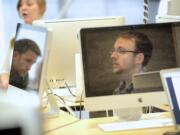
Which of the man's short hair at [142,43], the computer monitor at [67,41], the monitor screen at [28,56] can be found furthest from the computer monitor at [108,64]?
the computer monitor at [67,41]

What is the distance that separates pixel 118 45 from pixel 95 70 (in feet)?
0.50

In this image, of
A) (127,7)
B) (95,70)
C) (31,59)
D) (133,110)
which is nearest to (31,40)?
(31,59)

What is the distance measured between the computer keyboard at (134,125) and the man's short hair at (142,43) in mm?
265

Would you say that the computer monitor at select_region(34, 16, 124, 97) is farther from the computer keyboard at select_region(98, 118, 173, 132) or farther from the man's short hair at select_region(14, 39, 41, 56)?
the computer keyboard at select_region(98, 118, 173, 132)

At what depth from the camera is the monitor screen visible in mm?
1449

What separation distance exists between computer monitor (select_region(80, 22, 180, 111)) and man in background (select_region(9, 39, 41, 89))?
0.72 feet

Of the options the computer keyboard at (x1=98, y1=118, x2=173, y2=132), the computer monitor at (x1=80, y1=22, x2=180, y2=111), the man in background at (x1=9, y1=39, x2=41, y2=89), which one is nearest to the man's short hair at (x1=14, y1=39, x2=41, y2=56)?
the man in background at (x1=9, y1=39, x2=41, y2=89)

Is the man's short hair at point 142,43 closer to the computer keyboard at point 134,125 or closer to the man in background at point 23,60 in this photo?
the computer keyboard at point 134,125

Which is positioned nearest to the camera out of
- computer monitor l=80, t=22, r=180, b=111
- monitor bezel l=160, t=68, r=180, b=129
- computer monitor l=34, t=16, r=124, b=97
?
monitor bezel l=160, t=68, r=180, b=129

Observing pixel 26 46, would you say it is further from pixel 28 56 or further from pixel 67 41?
pixel 67 41

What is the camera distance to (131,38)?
1.59 metres

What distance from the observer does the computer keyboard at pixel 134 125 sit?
1.54 m

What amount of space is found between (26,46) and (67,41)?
498 millimetres

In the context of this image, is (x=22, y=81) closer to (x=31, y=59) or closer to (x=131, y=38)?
(x=31, y=59)
